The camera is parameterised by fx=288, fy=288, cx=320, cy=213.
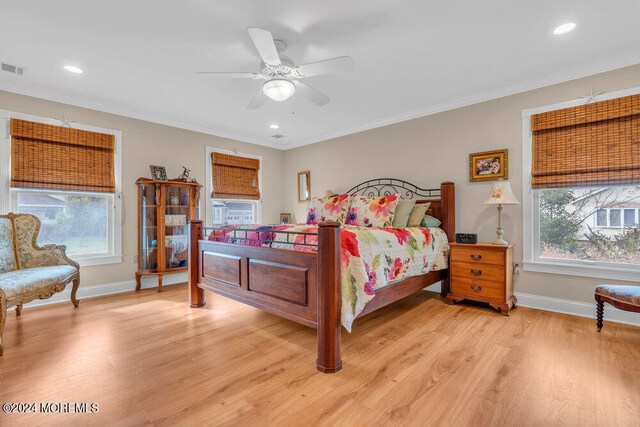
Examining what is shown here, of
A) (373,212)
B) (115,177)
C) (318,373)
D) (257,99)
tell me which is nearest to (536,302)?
(373,212)

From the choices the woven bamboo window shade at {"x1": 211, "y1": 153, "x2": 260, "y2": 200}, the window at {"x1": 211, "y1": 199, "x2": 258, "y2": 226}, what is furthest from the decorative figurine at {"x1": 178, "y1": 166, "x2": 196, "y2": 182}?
the window at {"x1": 211, "y1": 199, "x2": 258, "y2": 226}

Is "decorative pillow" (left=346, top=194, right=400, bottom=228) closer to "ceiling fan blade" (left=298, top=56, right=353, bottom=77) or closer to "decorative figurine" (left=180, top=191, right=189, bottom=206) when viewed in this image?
"ceiling fan blade" (left=298, top=56, right=353, bottom=77)

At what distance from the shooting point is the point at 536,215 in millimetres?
3176

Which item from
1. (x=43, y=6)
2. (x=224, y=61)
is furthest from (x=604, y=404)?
(x=43, y=6)

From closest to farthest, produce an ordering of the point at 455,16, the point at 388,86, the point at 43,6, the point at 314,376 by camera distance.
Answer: the point at 314,376, the point at 43,6, the point at 455,16, the point at 388,86

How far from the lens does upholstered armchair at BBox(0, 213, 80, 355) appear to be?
2572 millimetres

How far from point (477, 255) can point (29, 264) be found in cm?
482

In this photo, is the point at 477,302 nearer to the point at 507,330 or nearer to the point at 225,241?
the point at 507,330

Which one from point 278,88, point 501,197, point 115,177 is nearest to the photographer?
point 278,88

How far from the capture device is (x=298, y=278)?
2.15 metres

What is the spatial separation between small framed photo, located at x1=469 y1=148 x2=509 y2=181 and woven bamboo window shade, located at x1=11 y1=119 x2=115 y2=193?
15.3 feet

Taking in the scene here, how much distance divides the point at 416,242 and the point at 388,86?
178 cm

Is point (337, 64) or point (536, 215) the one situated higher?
point (337, 64)

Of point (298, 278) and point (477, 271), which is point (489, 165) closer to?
point (477, 271)
